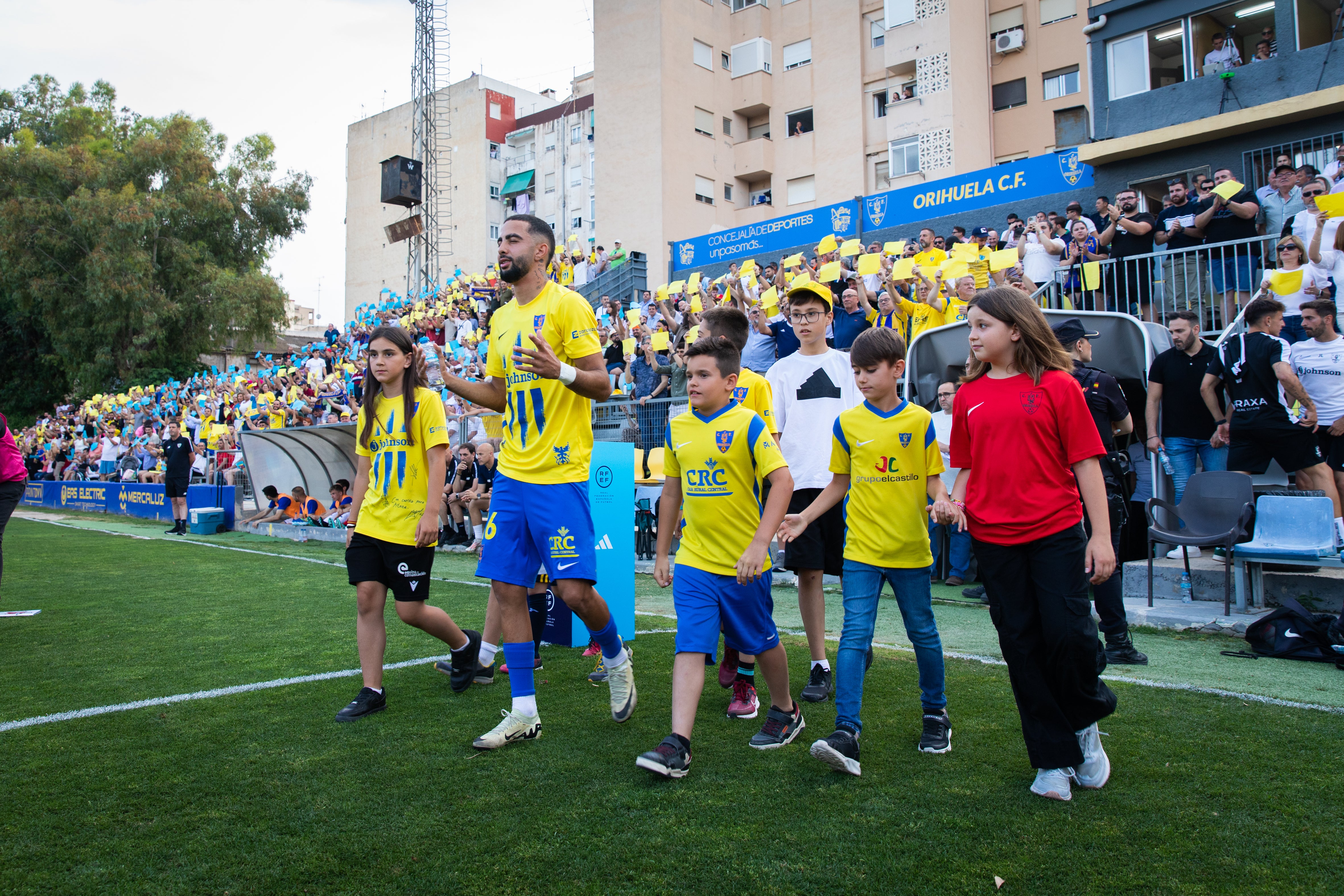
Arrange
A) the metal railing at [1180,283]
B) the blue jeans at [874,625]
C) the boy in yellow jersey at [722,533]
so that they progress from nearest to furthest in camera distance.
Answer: the boy in yellow jersey at [722,533]
the blue jeans at [874,625]
the metal railing at [1180,283]

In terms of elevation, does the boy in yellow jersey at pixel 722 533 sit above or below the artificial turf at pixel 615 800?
above

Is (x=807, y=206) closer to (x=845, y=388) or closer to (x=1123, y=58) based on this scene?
(x=1123, y=58)

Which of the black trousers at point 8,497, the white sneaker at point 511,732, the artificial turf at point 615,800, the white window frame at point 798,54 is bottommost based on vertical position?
the artificial turf at point 615,800

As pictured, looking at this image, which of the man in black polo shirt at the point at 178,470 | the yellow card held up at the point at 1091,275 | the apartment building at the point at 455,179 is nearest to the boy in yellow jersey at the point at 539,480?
the yellow card held up at the point at 1091,275

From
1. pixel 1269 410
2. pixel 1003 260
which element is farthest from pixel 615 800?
pixel 1003 260

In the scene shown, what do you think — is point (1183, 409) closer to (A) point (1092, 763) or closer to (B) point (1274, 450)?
(B) point (1274, 450)

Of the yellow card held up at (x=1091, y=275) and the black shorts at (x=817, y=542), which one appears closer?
the black shorts at (x=817, y=542)

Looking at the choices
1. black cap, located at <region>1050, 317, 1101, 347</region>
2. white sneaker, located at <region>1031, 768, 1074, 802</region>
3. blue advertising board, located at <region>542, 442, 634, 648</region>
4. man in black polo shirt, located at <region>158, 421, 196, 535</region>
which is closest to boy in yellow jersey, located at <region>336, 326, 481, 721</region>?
blue advertising board, located at <region>542, 442, 634, 648</region>

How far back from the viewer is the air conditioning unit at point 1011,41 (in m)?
30.3

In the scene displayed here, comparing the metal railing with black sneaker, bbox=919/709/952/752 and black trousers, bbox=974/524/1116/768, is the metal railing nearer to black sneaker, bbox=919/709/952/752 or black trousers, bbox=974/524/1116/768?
black sneaker, bbox=919/709/952/752

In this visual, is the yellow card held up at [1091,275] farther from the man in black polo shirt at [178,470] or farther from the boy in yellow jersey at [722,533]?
the man in black polo shirt at [178,470]

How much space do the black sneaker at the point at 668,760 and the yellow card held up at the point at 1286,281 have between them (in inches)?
337

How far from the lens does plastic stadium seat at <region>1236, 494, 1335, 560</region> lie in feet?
20.9

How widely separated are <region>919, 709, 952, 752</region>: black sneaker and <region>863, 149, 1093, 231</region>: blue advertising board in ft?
47.9
